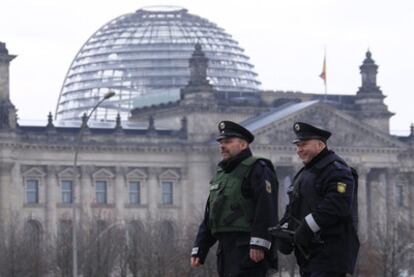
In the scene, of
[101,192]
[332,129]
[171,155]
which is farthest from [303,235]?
[332,129]

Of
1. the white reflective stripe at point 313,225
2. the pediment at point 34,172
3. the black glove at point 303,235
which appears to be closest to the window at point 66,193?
the pediment at point 34,172

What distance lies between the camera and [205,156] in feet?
424

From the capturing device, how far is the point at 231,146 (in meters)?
21.3

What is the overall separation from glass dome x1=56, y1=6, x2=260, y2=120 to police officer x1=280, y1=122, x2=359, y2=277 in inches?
5527

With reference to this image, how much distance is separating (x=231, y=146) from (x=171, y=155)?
10827cm

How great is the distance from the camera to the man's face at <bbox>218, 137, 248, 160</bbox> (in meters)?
21.3

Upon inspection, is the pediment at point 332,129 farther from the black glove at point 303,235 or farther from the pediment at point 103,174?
the black glove at point 303,235

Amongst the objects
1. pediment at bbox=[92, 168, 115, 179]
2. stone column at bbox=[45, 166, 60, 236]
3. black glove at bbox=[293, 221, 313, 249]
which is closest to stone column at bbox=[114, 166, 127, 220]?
pediment at bbox=[92, 168, 115, 179]

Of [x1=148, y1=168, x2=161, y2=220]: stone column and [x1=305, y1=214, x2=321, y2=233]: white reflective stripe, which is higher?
[x1=148, y1=168, x2=161, y2=220]: stone column

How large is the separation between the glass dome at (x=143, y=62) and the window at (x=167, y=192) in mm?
30634

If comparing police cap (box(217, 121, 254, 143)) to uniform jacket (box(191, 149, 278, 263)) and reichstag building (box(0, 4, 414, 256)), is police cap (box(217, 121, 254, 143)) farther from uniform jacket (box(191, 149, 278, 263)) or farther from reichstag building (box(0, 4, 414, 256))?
reichstag building (box(0, 4, 414, 256))

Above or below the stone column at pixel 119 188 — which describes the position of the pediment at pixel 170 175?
above

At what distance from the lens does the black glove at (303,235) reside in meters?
19.7

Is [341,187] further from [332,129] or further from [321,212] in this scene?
[332,129]
